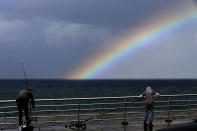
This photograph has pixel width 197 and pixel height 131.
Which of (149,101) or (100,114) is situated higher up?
(149,101)

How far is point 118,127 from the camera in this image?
470 inches

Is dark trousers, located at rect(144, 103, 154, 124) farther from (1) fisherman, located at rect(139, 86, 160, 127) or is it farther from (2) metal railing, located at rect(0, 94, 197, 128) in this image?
(2) metal railing, located at rect(0, 94, 197, 128)

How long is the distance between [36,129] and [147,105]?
14.3 ft

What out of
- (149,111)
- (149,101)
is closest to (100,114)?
(149,111)

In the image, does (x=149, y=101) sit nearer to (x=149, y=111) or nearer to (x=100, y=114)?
(x=149, y=111)

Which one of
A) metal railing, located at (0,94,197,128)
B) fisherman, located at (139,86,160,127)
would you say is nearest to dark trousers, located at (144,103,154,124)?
fisherman, located at (139,86,160,127)

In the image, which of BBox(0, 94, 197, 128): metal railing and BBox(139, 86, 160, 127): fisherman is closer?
BBox(139, 86, 160, 127): fisherman

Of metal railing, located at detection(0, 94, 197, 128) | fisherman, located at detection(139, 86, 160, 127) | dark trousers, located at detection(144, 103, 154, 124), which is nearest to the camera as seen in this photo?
fisherman, located at detection(139, 86, 160, 127)

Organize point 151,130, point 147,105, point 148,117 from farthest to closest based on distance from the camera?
point 148,117
point 147,105
point 151,130

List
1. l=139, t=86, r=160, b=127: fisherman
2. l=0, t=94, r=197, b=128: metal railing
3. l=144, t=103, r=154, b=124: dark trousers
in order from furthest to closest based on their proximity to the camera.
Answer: l=0, t=94, r=197, b=128: metal railing → l=144, t=103, r=154, b=124: dark trousers → l=139, t=86, r=160, b=127: fisherman

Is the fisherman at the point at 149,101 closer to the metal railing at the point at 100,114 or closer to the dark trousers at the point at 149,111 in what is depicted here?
the dark trousers at the point at 149,111

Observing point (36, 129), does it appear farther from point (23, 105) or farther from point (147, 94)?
point (147, 94)

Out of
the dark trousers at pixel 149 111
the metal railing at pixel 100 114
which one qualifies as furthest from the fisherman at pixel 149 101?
the metal railing at pixel 100 114

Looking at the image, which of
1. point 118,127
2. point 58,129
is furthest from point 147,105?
point 58,129
